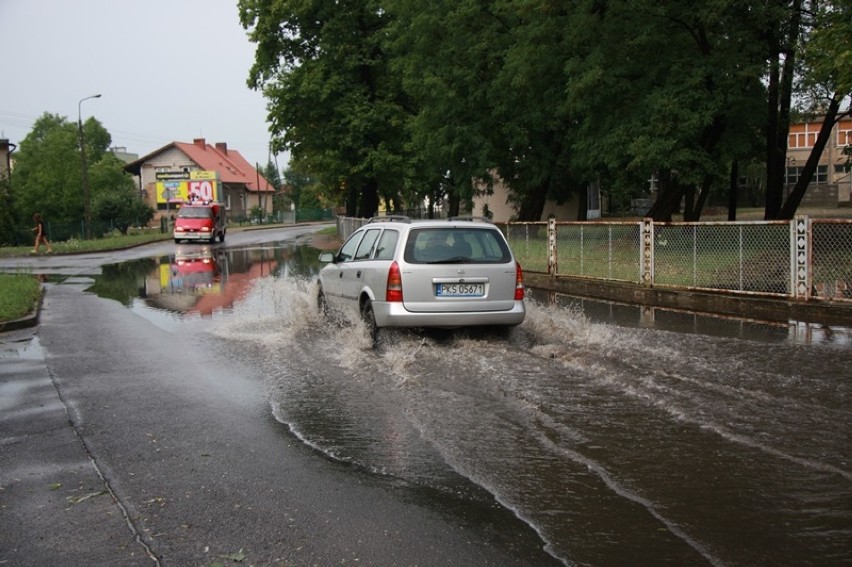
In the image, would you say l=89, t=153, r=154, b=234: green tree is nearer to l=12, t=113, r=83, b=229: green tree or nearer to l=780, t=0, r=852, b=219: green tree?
l=12, t=113, r=83, b=229: green tree

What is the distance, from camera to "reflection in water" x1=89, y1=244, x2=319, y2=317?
16375 millimetres

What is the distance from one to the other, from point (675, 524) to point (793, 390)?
3559mm

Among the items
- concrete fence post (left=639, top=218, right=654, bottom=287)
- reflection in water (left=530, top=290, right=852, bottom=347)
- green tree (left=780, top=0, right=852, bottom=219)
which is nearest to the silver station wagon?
reflection in water (left=530, top=290, right=852, bottom=347)

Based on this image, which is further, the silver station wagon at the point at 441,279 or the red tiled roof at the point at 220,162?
the red tiled roof at the point at 220,162

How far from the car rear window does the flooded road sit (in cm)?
94

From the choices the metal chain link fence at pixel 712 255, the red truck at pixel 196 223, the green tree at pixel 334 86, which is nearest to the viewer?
the metal chain link fence at pixel 712 255

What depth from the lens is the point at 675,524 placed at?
444cm

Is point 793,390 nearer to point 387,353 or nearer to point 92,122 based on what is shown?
point 387,353

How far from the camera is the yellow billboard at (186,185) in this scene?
78875 millimetres

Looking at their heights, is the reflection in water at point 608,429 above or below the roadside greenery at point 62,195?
below

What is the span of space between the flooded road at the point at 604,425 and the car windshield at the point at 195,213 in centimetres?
3490

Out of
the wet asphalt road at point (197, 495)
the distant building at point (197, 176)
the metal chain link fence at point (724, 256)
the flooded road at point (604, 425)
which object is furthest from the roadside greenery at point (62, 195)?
the wet asphalt road at point (197, 495)

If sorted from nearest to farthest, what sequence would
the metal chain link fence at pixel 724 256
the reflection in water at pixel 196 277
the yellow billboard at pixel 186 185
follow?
the metal chain link fence at pixel 724 256 < the reflection in water at pixel 196 277 < the yellow billboard at pixel 186 185

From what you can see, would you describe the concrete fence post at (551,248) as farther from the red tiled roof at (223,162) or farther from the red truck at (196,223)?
the red tiled roof at (223,162)
